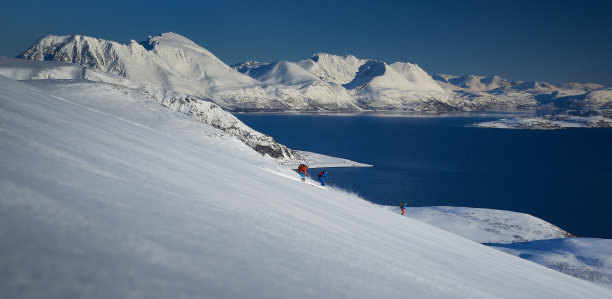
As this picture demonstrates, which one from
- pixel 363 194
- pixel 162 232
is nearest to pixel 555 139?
pixel 363 194

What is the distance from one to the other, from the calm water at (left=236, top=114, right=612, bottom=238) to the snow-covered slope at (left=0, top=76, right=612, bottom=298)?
4856 centimetres

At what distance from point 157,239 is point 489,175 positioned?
8884 centimetres

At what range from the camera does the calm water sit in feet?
180

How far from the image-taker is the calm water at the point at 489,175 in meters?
54.8

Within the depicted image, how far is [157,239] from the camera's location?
2.40 meters

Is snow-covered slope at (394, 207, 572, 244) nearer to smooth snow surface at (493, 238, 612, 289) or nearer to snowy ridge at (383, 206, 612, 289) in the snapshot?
snowy ridge at (383, 206, 612, 289)

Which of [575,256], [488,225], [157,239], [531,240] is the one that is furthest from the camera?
[488,225]

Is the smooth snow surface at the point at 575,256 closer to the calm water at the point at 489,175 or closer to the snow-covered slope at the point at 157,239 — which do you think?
the snow-covered slope at the point at 157,239

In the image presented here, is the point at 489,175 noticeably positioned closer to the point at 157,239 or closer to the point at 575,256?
the point at 575,256

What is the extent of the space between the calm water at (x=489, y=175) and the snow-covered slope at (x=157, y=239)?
159 ft

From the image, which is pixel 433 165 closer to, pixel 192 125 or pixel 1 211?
pixel 192 125

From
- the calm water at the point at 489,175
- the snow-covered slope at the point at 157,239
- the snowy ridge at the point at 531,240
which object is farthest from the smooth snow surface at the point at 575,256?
the calm water at the point at 489,175

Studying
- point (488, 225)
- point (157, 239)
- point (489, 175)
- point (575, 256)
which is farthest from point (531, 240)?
point (489, 175)

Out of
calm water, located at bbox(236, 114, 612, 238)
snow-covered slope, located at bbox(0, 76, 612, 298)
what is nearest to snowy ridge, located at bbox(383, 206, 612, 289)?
snow-covered slope, located at bbox(0, 76, 612, 298)
